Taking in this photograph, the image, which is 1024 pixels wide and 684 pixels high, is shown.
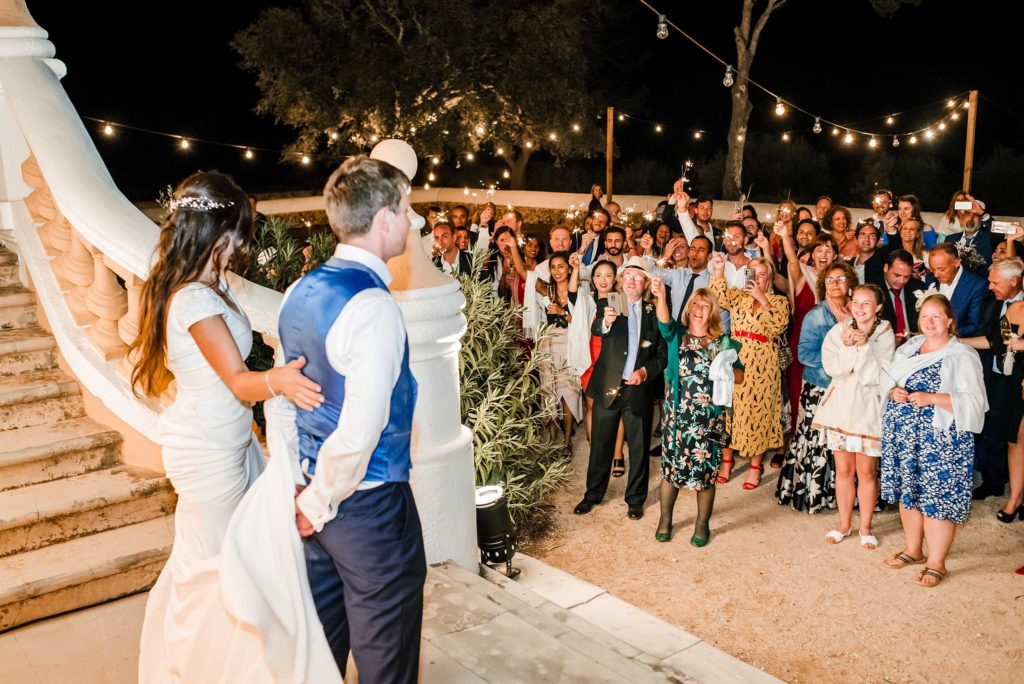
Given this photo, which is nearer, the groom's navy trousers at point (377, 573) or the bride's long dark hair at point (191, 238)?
the groom's navy trousers at point (377, 573)

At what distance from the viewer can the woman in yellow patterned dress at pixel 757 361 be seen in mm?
6629

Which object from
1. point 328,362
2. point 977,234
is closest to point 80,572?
point 328,362

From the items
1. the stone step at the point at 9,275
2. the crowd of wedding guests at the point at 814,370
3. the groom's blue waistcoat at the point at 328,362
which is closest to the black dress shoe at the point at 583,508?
the crowd of wedding guests at the point at 814,370

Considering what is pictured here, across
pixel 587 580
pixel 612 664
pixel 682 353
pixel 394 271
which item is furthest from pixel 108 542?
pixel 682 353

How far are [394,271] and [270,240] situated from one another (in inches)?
176

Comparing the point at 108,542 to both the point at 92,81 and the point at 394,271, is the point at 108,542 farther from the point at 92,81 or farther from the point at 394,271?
the point at 92,81

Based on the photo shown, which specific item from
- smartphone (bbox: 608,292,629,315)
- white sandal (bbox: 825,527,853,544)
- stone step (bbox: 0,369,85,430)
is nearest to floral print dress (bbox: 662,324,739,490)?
smartphone (bbox: 608,292,629,315)

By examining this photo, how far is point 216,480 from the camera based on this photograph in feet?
9.84

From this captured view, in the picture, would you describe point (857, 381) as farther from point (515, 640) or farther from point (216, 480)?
point (216, 480)

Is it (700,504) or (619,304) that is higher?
(619,304)

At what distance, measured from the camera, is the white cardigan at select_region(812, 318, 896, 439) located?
5711mm

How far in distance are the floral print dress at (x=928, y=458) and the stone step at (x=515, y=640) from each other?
7.40 ft

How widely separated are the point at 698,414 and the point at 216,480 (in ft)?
11.5

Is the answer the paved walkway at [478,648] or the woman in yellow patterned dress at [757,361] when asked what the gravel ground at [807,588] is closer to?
the woman in yellow patterned dress at [757,361]
